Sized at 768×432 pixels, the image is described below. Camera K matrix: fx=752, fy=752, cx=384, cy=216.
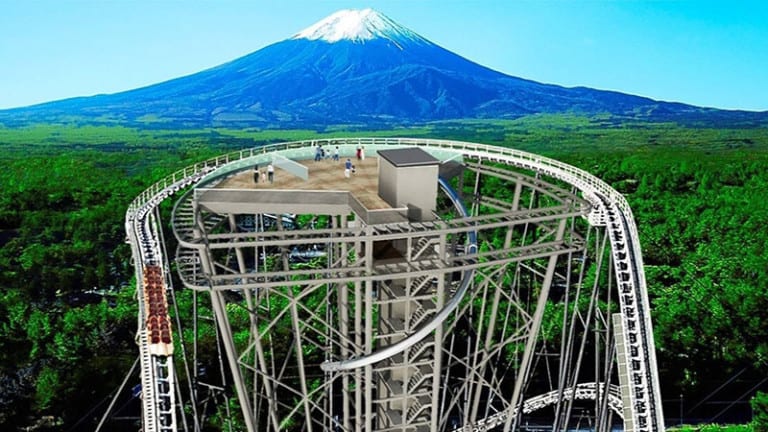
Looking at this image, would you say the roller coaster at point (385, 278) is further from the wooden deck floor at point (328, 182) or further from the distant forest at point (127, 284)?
the distant forest at point (127, 284)

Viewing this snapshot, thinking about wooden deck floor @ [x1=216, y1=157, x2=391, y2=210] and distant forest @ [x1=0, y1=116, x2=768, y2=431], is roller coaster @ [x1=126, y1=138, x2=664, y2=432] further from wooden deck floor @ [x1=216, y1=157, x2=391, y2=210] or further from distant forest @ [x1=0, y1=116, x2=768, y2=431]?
distant forest @ [x1=0, y1=116, x2=768, y2=431]

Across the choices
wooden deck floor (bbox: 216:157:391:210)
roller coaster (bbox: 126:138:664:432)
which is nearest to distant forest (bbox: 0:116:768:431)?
roller coaster (bbox: 126:138:664:432)

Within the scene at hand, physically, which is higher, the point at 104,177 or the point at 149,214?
the point at 149,214

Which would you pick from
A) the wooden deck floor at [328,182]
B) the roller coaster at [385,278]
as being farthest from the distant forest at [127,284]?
the wooden deck floor at [328,182]

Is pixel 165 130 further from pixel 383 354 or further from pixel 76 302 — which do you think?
pixel 383 354

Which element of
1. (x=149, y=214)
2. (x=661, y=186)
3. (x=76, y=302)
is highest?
(x=149, y=214)

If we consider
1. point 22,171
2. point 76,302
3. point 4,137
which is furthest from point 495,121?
point 76,302

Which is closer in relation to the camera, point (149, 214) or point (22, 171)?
point (149, 214)
